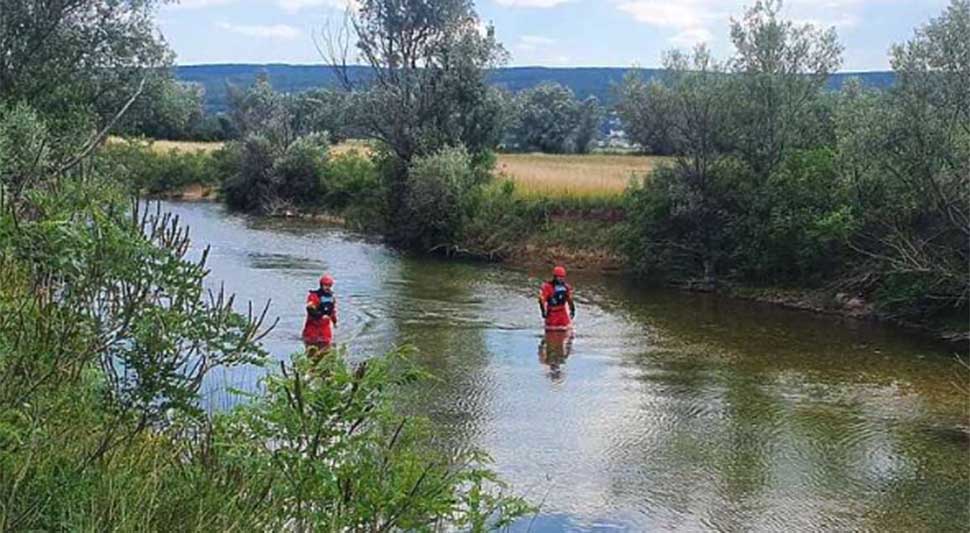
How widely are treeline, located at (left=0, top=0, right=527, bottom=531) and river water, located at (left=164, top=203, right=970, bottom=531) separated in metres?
2.36

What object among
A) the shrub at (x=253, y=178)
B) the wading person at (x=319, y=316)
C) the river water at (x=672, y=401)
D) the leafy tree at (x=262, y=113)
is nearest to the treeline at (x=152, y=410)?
the river water at (x=672, y=401)

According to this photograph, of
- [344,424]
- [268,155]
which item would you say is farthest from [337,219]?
[344,424]

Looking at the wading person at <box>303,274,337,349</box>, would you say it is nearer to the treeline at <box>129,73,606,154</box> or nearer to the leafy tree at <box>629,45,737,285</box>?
the leafy tree at <box>629,45,737,285</box>

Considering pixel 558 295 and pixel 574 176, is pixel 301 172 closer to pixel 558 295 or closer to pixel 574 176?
pixel 574 176

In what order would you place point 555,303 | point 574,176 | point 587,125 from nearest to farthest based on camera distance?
point 555,303 < point 574,176 < point 587,125

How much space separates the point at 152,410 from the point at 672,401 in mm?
10774

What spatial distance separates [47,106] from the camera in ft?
77.8

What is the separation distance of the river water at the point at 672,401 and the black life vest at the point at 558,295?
2.32ft

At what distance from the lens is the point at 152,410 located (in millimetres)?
6070

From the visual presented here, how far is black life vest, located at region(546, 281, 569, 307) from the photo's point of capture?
20547 millimetres

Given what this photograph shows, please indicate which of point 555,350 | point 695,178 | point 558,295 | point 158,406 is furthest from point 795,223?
point 158,406

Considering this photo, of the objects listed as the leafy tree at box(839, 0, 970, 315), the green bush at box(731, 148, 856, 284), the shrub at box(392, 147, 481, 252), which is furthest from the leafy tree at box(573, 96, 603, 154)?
the leafy tree at box(839, 0, 970, 315)

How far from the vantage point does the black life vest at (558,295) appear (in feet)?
67.4

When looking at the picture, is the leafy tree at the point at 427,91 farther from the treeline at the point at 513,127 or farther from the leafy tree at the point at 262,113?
the leafy tree at the point at 262,113
